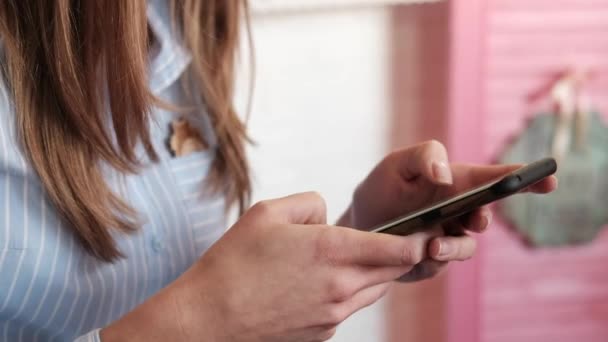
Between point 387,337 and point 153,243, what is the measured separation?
1.61ft

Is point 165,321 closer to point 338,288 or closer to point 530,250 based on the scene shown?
point 338,288

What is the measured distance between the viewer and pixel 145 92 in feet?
1.53

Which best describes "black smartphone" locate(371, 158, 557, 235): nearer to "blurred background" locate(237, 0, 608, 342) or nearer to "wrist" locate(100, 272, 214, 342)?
"wrist" locate(100, 272, 214, 342)

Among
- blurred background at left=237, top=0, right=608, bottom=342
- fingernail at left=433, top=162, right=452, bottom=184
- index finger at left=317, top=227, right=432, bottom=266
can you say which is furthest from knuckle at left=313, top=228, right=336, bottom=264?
blurred background at left=237, top=0, right=608, bottom=342

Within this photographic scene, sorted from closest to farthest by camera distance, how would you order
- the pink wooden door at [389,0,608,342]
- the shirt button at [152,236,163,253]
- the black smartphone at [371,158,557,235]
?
the black smartphone at [371,158,557,235] < the shirt button at [152,236,163,253] < the pink wooden door at [389,0,608,342]

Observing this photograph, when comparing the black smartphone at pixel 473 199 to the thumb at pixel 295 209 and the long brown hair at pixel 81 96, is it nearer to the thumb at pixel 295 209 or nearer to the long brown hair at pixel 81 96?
the thumb at pixel 295 209

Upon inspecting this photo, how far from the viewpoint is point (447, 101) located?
79 centimetres

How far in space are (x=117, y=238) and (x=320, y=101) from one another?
403 mm

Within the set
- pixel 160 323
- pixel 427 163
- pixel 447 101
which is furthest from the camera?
pixel 447 101

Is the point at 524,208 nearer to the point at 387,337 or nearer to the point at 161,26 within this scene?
the point at 387,337

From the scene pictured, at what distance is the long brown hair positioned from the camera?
44 centimetres

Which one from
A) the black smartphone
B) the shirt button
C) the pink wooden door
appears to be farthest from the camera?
the pink wooden door

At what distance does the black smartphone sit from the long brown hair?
0.20 m

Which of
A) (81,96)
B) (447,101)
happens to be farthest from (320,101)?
A: (81,96)
